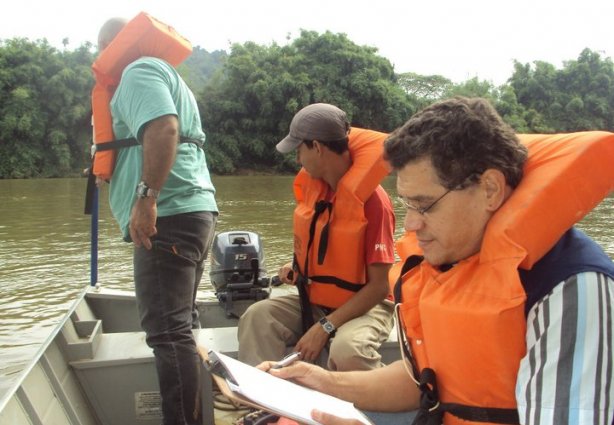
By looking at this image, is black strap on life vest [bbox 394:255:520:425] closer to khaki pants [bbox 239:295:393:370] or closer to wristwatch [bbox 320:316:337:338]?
khaki pants [bbox 239:295:393:370]

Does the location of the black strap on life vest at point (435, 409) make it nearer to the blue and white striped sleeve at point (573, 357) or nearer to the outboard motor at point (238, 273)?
the blue and white striped sleeve at point (573, 357)

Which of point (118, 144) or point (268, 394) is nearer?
point (268, 394)

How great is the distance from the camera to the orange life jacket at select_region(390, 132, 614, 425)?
1.17 meters

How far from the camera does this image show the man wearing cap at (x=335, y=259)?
2.39 metres

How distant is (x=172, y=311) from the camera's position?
2188 mm

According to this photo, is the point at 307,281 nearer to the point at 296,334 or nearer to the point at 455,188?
the point at 296,334

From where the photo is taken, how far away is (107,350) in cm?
245

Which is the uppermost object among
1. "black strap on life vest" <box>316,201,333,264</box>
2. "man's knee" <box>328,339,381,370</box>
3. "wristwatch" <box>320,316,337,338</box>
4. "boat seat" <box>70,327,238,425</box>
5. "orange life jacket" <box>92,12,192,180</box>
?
"orange life jacket" <box>92,12,192,180</box>

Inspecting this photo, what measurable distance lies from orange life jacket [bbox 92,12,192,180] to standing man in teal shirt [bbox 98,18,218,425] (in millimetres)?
66

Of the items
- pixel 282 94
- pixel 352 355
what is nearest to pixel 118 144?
pixel 352 355

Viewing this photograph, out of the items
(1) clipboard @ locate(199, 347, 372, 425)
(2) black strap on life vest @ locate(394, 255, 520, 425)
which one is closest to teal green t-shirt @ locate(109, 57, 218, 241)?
(1) clipboard @ locate(199, 347, 372, 425)

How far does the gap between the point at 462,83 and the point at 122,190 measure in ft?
180

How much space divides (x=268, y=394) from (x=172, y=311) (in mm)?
979

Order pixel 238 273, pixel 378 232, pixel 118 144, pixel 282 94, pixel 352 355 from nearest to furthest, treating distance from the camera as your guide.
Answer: pixel 352 355 → pixel 118 144 → pixel 378 232 → pixel 238 273 → pixel 282 94
